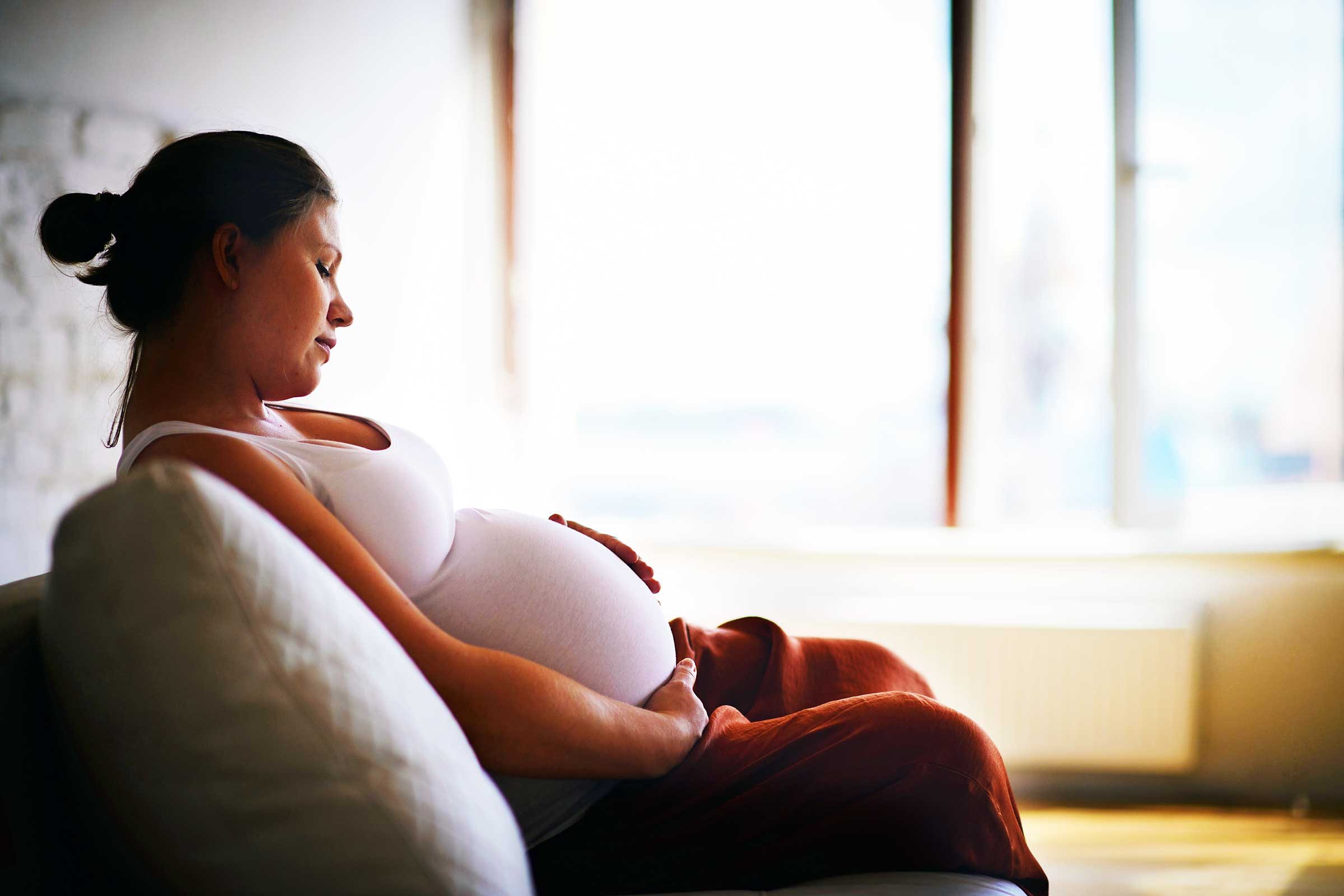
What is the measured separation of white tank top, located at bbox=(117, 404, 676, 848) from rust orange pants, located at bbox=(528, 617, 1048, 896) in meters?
0.05

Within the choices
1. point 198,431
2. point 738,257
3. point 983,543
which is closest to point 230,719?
point 198,431

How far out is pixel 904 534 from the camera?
8.02 feet

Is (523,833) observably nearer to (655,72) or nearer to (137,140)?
(137,140)

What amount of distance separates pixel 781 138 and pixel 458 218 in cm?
95

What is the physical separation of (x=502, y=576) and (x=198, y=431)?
12.0 inches

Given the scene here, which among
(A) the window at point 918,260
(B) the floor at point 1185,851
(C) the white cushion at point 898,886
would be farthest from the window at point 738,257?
(C) the white cushion at point 898,886

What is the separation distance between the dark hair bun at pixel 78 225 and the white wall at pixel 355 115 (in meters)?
0.46

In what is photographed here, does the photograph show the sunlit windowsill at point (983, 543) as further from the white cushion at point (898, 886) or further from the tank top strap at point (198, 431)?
the tank top strap at point (198, 431)

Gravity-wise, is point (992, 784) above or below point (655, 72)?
below

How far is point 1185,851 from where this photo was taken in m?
1.82

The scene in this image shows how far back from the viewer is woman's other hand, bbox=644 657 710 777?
842 millimetres

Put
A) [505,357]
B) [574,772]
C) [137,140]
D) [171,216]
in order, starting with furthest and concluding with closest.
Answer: [505,357]
[137,140]
[171,216]
[574,772]

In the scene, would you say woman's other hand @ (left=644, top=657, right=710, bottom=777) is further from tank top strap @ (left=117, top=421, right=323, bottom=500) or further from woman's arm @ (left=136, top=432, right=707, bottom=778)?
tank top strap @ (left=117, top=421, right=323, bottom=500)

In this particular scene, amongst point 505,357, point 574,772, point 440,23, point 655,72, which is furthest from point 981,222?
point 574,772
